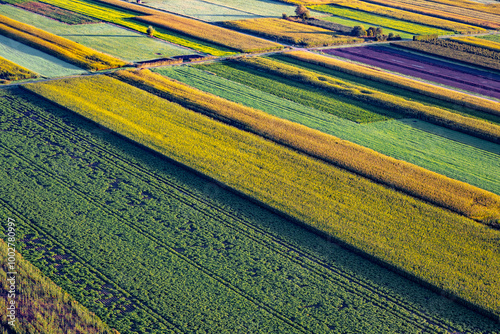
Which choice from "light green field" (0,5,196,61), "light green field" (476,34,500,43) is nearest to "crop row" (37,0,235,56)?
"light green field" (0,5,196,61)

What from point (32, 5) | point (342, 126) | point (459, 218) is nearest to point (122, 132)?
point (342, 126)

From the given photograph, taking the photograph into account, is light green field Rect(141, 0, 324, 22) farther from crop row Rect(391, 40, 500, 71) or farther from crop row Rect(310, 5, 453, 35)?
crop row Rect(391, 40, 500, 71)

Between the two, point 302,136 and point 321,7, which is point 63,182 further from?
point 321,7

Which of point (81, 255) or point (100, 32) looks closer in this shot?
point (81, 255)

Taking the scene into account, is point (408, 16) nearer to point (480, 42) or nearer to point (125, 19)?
point (480, 42)

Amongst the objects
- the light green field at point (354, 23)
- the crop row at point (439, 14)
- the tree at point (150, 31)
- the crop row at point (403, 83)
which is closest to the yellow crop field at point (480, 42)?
the light green field at point (354, 23)

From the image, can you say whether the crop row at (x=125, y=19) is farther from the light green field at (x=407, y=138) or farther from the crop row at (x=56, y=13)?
the light green field at (x=407, y=138)

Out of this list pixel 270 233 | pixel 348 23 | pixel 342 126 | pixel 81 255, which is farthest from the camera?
pixel 348 23
